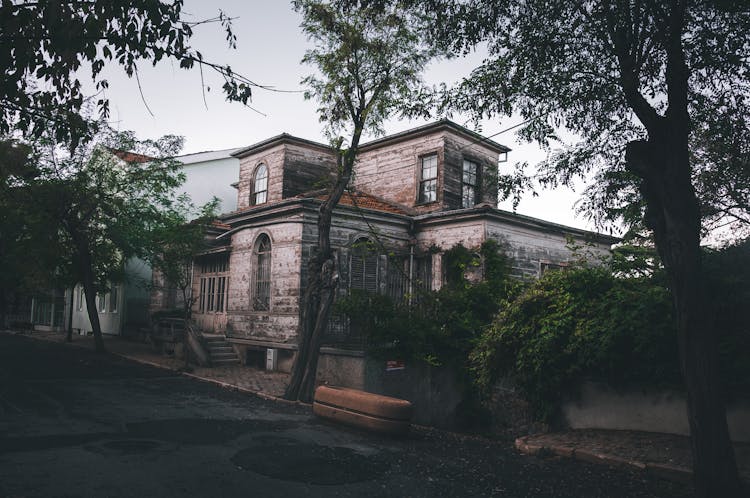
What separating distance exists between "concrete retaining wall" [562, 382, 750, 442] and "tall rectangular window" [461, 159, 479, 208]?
12689mm

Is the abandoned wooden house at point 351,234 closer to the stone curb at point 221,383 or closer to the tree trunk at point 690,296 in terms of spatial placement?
the stone curb at point 221,383

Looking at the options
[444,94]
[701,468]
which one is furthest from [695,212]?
[444,94]

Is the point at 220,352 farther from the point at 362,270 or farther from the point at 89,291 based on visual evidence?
the point at 89,291

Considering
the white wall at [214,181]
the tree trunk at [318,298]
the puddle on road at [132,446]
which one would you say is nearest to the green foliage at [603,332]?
the tree trunk at [318,298]

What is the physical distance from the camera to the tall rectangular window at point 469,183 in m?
21.4

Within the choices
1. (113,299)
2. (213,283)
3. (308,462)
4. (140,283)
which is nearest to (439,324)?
(308,462)

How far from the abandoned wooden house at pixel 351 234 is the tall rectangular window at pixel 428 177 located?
4 centimetres

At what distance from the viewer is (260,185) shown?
22.8 metres

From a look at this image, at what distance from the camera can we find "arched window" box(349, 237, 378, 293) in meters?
18.2

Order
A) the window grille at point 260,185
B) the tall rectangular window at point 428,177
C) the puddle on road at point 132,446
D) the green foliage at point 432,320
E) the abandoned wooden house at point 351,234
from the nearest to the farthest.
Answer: the puddle on road at point 132,446
the green foliage at point 432,320
the abandoned wooden house at point 351,234
the tall rectangular window at point 428,177
the window grille at point 260,185

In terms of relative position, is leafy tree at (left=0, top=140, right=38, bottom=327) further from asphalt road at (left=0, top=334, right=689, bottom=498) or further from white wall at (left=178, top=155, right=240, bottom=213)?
white wall at (left=178, top=155, right=240, bottom=213)

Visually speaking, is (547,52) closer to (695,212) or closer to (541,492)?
(695,212)

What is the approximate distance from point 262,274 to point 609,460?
1312 centimetres

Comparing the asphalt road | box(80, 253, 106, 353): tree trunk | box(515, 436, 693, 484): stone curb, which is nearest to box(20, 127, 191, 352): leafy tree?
box(80, 253, 106, 353): tree trunk
